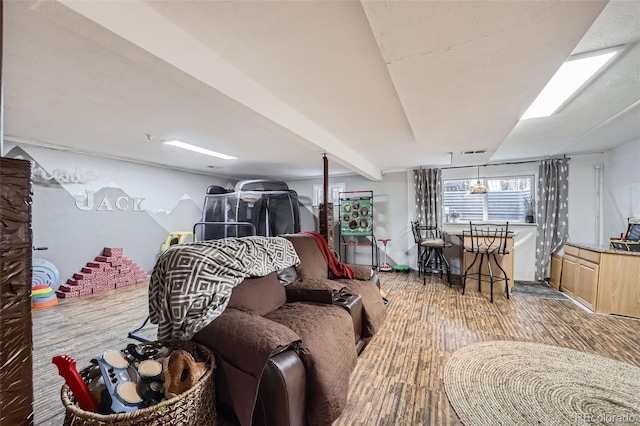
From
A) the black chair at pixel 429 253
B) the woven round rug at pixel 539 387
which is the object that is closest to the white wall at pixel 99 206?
the black chair at pixel 429 253

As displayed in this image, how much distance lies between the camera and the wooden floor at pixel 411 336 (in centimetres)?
171

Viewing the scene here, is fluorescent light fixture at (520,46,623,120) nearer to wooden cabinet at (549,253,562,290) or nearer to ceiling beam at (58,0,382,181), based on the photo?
ceiling beam at (58,0,382,181)

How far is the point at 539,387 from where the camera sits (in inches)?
A: 72.8

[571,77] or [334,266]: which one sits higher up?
[571,77]

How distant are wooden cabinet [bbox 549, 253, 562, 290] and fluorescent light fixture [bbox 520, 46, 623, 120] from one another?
119 inches

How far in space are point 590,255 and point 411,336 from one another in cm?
276

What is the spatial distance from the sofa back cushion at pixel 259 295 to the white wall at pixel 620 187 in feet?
16.1

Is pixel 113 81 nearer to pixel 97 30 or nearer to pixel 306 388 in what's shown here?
pixel 97 30

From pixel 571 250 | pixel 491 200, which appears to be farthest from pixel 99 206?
pixel 571 250

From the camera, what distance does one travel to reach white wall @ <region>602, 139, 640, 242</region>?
12.0 ft

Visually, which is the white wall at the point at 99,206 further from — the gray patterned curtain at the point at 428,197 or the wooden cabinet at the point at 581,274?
the wooden cabinet at the point at 581,274

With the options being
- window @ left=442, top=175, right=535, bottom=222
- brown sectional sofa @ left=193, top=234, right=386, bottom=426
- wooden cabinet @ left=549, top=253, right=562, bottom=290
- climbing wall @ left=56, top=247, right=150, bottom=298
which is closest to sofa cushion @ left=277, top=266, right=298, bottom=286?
brown sectional sofa @ left=193, top=234, right=386, bottom=426

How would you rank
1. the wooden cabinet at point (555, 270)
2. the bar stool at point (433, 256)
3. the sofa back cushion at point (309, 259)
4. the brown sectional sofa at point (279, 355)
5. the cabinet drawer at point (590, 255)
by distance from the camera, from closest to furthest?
the brown sectional sofa at point (279, 355) < the sofa back cushion at point (309, 259) < the cabinet drawer at point (590, 255) < the wooden cabinet at point (555, 270) < the bar stool at point (433, 256)

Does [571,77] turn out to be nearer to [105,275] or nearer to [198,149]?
[198,149]
